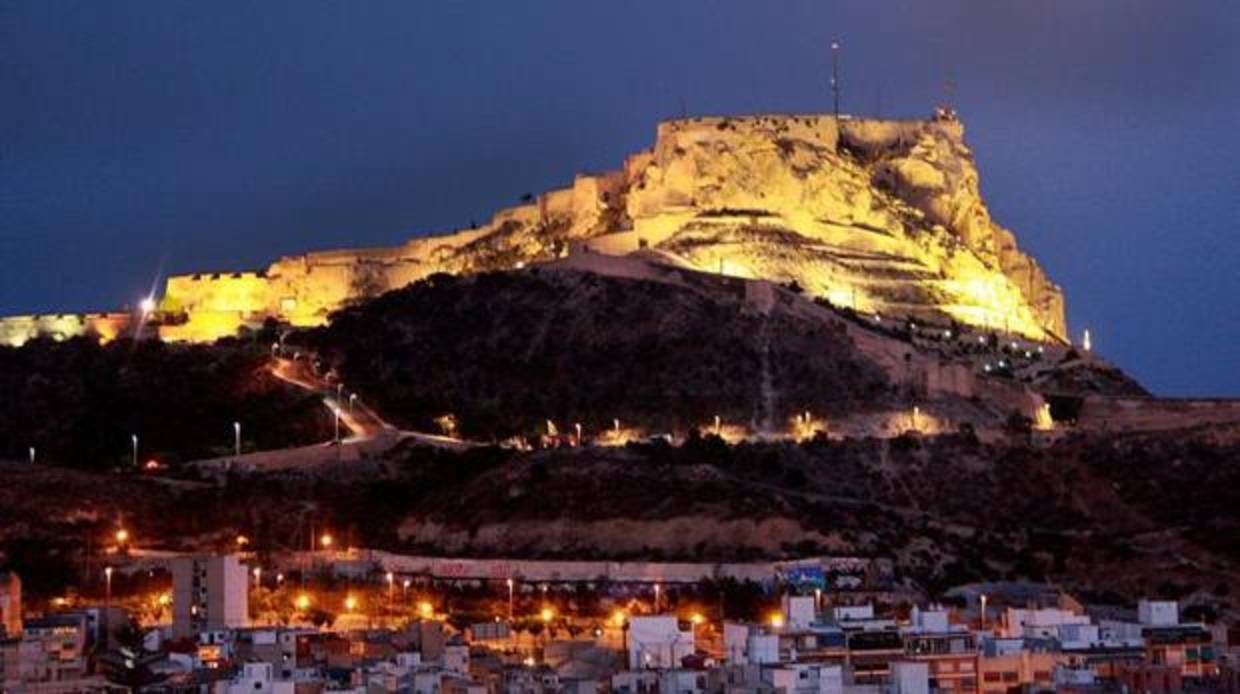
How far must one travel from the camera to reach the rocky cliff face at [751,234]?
101m

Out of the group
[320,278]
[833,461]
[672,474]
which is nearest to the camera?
[672,474]

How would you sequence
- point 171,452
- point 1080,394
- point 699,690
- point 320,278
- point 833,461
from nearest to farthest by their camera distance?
point 699,690, point 833,461, point 171,452, point 1080,394, point 320,278

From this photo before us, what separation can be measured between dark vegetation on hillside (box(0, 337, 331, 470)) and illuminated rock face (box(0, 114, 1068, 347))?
18.8 feet

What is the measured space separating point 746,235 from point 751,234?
227 mm

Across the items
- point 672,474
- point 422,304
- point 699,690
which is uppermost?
point 422,304

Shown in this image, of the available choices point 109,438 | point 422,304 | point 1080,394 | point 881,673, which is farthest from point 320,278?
point 881,673

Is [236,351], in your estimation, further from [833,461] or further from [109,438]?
[833,461]

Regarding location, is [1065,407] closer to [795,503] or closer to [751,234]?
[751,234]

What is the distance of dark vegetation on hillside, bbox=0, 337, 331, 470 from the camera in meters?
85.6

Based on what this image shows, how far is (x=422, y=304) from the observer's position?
95.6 metres

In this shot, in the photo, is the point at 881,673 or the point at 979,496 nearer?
the point at 881,673

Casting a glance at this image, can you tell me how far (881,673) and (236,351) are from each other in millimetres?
51732

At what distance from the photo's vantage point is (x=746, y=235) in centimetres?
10138

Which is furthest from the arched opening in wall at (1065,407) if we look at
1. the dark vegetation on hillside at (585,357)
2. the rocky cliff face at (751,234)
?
the rocky cliff face at (751,234)
